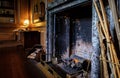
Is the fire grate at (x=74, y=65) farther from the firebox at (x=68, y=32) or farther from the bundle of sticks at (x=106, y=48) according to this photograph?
the bundle of sticks at (x=106, y=48)

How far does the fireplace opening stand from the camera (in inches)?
99.1

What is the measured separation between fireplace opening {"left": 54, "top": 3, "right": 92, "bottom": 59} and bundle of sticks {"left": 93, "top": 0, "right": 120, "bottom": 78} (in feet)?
2.87

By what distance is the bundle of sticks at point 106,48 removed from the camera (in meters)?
1.40

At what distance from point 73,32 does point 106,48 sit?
141cm

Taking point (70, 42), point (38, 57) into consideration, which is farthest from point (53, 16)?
point (38, 57)

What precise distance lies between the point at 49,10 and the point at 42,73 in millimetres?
1355

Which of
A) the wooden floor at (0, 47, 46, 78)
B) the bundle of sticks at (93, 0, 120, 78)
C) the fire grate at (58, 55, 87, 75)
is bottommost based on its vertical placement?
the wooden floor at (0, 47, 46, 78)

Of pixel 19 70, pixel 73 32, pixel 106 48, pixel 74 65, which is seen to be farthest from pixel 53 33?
pixel 106 48

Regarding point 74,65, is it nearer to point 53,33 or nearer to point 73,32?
point 73,32

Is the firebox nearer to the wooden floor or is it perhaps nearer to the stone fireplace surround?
the stone fireplace surround

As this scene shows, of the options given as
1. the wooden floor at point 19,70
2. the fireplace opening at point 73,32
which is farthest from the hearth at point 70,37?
the wooden floor at point 19,70

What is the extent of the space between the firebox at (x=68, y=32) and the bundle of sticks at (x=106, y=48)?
0.90 metres

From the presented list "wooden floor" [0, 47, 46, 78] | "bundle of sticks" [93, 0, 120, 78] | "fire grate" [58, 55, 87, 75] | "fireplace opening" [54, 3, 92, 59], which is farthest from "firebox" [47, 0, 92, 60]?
"bundle of sticks" [93, 0, 120, 78]

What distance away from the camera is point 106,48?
1.56 m
